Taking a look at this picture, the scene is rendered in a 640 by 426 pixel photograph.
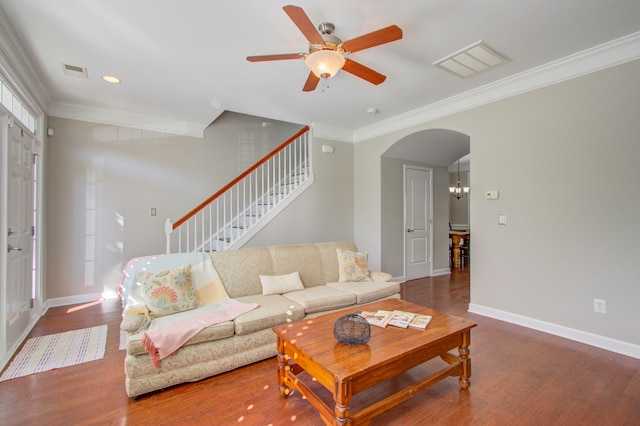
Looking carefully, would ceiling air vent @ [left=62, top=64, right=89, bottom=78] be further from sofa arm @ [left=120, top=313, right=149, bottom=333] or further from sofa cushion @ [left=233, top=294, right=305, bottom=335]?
sofa cushion @ [left=233, top=294, right=305, bottom=335]

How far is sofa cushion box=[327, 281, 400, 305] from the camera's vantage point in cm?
329

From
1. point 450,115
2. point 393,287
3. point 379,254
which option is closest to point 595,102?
point 450,115

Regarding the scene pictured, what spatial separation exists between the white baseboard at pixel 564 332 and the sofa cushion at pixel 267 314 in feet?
7.85

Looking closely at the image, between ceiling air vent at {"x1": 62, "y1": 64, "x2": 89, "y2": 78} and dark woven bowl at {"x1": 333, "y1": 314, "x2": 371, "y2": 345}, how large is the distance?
3.66m

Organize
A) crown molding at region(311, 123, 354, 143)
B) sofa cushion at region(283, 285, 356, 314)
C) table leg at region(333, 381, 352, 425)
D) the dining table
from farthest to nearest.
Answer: the dining table
crown molding at region(311, 123, 354, 143)
sofa cushion at region(283, 285, 356, 314)
table leg at region(333, 381, 352, 425)

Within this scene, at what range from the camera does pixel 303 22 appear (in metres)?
1.90

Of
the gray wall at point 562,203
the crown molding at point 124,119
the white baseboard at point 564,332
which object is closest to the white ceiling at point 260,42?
the crown molding at point 124,119

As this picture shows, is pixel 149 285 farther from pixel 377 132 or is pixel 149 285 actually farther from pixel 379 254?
pixel 377 132

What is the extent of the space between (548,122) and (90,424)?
464 centimetres

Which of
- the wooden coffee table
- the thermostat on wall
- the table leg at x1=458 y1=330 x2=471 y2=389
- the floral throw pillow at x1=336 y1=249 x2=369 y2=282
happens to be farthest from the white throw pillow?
the thermostat on wall

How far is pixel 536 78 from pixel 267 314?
370 centimetres

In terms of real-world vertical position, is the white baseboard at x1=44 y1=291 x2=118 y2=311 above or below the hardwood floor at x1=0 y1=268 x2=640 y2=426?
above

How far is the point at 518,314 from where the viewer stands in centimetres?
343

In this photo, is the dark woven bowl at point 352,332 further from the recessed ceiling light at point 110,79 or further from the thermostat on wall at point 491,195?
the recessed ceiling light at point 110,79
